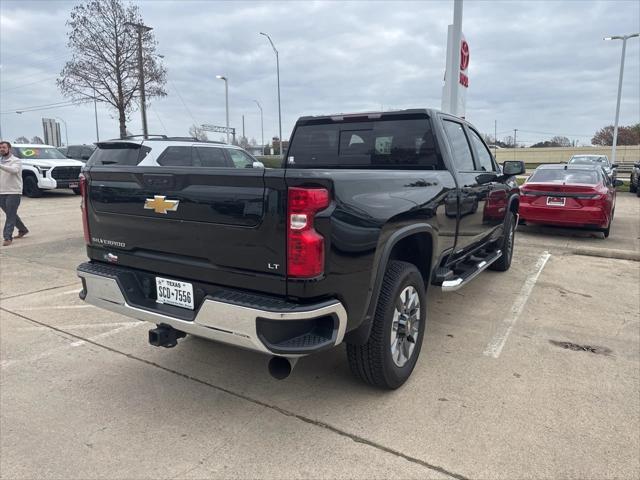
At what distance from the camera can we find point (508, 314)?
4949 mm

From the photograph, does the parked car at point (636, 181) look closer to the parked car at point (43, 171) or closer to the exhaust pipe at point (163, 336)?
the exhaust pipe at point (163, 336)

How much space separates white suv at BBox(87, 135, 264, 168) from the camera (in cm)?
764

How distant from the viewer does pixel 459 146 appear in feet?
15.0

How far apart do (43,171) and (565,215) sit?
51.6 ft

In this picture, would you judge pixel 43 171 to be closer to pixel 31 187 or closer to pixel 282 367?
pixel 31 187

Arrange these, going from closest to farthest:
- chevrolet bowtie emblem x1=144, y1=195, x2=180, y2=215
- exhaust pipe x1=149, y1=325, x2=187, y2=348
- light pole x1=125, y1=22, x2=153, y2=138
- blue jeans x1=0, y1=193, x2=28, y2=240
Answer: chevrolet bowtie emblem x1=144, y1=195, x2=180, y2=215 → exhaust pipe x1=149, y1=325, x2=187, y2=348 → blue jeans x1=0, y1=193, x2=28, y2=240 → light pole x1=125, y1=22, x2=153, y2=138

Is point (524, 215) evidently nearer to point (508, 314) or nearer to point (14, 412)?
point (508, 314)

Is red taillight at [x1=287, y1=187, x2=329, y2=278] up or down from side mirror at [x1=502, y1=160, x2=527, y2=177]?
down

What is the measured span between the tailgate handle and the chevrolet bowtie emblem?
2.8 inches

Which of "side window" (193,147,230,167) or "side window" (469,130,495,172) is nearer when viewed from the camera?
"side window" (469,130,495,172)

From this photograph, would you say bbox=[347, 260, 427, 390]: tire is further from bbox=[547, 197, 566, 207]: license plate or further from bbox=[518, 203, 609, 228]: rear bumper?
bbox=[547, 197, 566, 207]: license plate

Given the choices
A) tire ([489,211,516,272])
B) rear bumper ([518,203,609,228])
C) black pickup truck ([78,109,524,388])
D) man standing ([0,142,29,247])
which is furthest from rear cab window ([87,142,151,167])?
rear bumper ([518,203,609,228])

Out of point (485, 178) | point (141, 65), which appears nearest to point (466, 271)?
point (485, 178)

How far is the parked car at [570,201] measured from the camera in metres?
8.66
